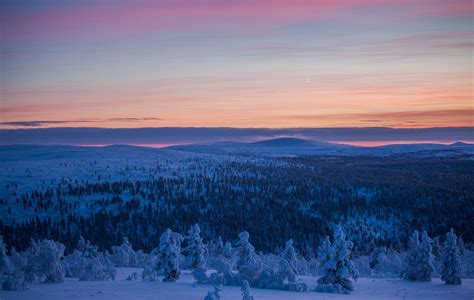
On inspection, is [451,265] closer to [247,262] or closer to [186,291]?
[247,262]

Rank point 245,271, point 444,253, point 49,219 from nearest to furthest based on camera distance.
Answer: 1. point 245,271
2. point 444,253
3. point 49,219

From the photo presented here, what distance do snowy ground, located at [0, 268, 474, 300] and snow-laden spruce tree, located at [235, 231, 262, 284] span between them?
4.62 feet

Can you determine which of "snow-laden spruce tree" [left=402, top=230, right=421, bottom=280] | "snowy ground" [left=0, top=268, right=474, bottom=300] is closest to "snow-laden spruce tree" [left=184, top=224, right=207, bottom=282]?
"snowy ground" [left=0, top=268, right=474, bottom=300]

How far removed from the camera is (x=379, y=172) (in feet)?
513

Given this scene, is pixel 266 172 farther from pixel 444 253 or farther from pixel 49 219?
pixel 444 253

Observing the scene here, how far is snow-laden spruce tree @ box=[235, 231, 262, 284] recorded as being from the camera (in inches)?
1130

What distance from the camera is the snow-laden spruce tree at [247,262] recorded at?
28703 mm

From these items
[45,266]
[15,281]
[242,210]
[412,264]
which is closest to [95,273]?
[45,266]

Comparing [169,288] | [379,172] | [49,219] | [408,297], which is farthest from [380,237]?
[379,172]

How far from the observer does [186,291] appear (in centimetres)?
2556

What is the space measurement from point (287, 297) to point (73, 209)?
66.6m

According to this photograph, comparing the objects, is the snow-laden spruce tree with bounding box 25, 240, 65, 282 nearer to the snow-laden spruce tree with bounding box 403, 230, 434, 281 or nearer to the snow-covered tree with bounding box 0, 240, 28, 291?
the snow-covered tree with bounding box 0, 240, 28, 291

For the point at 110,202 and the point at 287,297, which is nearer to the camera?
the point at 287,297

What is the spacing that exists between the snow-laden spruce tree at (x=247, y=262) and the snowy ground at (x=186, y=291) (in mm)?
1409
